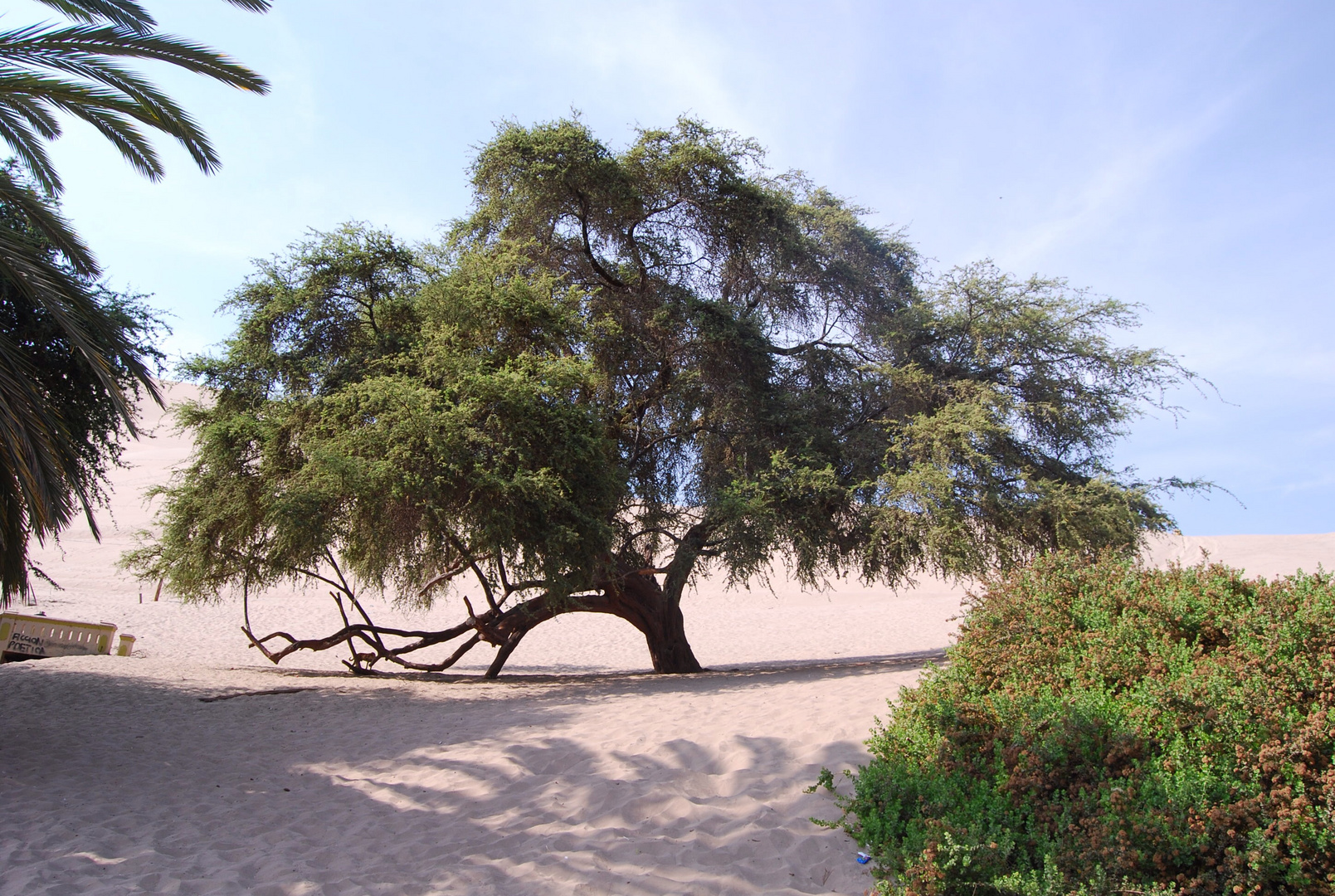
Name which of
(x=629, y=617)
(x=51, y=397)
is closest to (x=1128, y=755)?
(x=51, y=397)

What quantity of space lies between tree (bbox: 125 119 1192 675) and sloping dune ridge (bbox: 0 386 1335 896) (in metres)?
2.24

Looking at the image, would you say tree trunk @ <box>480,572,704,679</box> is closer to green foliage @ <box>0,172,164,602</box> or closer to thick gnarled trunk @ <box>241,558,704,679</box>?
thick gnarled trunk @ <box>241,558,704,679</box>

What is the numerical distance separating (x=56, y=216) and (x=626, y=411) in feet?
30.6

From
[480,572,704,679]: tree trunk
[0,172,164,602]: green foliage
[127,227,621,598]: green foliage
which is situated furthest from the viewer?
[480,572,704,679]: tree trunk

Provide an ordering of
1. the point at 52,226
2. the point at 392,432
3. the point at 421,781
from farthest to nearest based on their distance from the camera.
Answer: the point at 392,432
the point at 52,226
the point at 421,781

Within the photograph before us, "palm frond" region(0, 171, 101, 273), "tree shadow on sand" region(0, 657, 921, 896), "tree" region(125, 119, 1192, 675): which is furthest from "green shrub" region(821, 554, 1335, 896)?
"palm frond" region(0, 171, 101, 273)

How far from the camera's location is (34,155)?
8539 mm

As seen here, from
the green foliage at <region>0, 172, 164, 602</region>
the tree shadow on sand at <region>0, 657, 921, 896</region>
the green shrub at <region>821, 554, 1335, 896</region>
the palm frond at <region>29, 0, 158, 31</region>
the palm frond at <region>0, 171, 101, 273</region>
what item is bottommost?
the tree shadow on sand at <region>0, 657, 921, 896</region>

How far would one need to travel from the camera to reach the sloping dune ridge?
4.88 meters

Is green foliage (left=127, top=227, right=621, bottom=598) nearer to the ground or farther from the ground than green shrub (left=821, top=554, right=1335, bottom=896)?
farther from the ground

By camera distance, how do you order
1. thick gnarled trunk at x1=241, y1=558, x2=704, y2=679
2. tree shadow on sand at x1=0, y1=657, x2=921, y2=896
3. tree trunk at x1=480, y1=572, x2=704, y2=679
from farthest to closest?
tree trunk at x1=480, y1=572, x2=704, y2=679 < thick gnarled trunk at x1=241, y1=558, x2=704, y2=679 < tree shadow on sand at x1=0, y1=657, x2=921, y2=896

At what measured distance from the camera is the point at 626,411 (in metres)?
15.2

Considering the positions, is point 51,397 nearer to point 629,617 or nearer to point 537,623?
point 537,623

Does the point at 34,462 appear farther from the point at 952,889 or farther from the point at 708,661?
the point at 708,661
